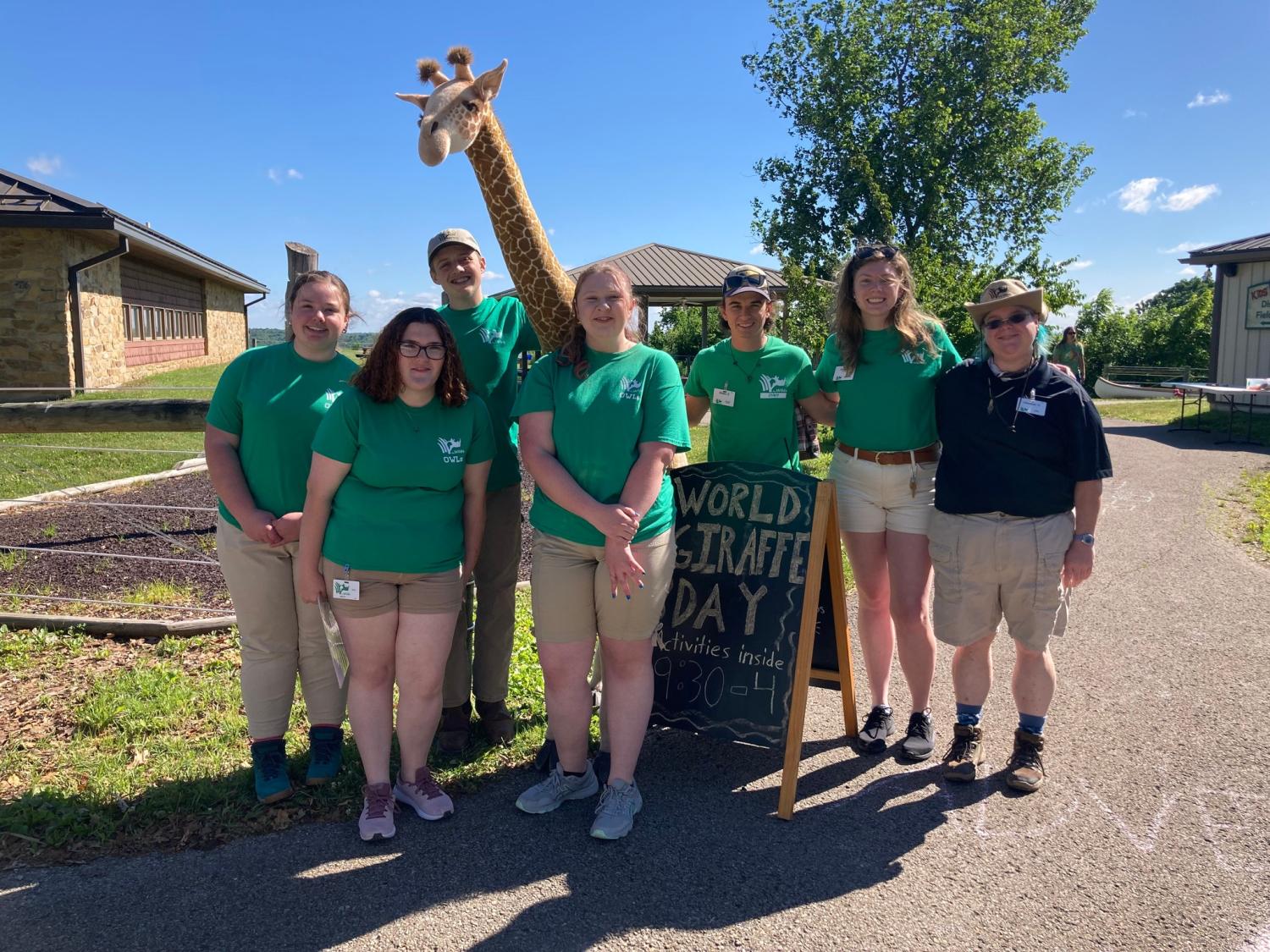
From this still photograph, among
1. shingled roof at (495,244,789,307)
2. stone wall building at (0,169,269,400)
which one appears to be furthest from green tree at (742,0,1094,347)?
stone wall building at (0,169,269,400)

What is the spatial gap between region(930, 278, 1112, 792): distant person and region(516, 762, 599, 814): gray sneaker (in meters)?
1.44

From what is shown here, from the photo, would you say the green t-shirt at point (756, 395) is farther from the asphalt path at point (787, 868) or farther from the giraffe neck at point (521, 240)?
the asphalt path at point (787, 868)

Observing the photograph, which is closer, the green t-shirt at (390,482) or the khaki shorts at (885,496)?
the green t-shirt at (390,482)

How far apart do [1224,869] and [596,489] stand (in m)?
2.44

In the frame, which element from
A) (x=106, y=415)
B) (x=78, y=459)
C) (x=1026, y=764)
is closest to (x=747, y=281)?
(x=1026, y=764)

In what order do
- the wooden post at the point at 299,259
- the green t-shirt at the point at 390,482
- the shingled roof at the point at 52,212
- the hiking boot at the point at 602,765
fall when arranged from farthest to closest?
the shingled roof at the point at 52,212 → the wooden post at the point at 299,259 → the hiking boot at the point at 602,765 → the green t-shirt at the point at 390,482

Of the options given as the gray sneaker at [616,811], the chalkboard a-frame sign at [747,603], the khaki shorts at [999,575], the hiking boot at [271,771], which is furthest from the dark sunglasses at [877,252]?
the hiking boot at [271,771]

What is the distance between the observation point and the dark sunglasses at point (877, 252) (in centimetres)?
351

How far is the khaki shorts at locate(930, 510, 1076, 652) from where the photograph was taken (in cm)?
334

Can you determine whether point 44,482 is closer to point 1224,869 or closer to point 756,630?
point 756,630

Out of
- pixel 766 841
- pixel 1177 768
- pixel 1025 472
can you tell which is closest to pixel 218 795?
pixel 766 841

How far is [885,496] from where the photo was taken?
140 inches

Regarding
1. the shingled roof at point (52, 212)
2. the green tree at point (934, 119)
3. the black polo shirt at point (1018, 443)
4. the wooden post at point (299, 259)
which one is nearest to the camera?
the black polo shirt at point (1018, 443)

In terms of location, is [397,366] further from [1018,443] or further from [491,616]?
[1018,443]
